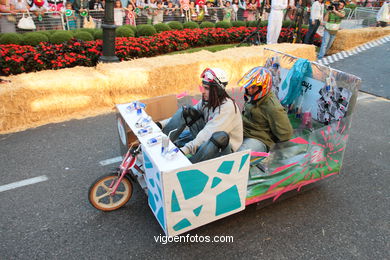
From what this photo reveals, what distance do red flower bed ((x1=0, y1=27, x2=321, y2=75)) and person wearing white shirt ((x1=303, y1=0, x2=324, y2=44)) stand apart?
2753 mm

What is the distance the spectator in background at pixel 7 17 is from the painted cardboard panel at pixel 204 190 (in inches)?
376

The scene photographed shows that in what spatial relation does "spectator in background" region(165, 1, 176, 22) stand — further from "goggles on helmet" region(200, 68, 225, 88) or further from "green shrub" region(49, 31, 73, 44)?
"goggles on helmet" region(200, 68, 225, 88)

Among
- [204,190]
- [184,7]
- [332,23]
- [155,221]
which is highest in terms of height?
[184,7]

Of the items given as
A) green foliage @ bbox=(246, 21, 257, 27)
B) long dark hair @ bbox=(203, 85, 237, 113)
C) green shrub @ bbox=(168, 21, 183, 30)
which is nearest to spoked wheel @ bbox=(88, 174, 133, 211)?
long dark hair @ bbox=(203, 85, 237, 113)

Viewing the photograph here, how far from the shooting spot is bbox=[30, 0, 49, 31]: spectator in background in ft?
33.4

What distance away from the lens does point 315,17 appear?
1150cm

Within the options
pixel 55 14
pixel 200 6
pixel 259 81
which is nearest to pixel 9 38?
pixel 55 14

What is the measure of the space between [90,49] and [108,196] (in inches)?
208

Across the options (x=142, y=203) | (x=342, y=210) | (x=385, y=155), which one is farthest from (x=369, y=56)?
(x=142, y=203)

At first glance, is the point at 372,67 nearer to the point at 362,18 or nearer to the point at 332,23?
the point at 332,23

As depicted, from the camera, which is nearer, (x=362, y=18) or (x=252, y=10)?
(x=252, y=10)

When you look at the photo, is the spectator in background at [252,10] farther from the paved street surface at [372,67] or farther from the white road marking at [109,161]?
the white road marking at [109,161]

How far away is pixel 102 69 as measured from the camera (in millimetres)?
6734

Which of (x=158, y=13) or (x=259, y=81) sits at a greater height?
(x=158, y=13)
